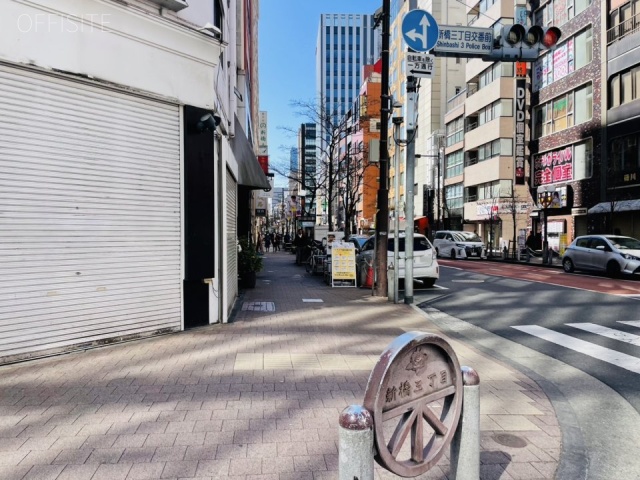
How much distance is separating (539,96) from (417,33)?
29.9 meters

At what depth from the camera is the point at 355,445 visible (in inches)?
86.7

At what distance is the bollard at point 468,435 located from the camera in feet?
9.52

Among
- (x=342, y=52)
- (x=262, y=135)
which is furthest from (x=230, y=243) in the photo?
(x=342, y=52)

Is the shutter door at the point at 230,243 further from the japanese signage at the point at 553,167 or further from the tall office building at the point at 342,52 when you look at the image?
the tall office building at the point at 342,52

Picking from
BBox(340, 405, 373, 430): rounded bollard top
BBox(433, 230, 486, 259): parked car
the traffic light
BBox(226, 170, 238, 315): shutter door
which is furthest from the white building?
BBox(433, 230, 486, 259): parked car

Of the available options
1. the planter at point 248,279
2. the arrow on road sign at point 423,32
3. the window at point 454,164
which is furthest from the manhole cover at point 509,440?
the window at point 454,164

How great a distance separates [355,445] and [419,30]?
32.0 ft

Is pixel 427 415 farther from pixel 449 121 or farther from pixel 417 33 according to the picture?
pixel 449 121

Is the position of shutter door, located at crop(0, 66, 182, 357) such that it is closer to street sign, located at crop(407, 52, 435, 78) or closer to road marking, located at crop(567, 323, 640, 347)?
street sign, located at crop(407, 52, 435, 78)

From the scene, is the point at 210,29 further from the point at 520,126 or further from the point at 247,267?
the point at 520,126

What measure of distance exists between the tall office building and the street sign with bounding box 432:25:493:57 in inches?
5057

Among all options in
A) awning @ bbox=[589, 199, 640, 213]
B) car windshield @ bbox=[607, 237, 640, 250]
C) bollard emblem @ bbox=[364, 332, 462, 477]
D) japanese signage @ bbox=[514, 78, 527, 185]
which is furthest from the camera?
japanese signage @ bbox=[514, 78, 527, 185]

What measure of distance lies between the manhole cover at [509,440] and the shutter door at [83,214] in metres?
5.13

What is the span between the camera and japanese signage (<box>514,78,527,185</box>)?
36031 millimetres
